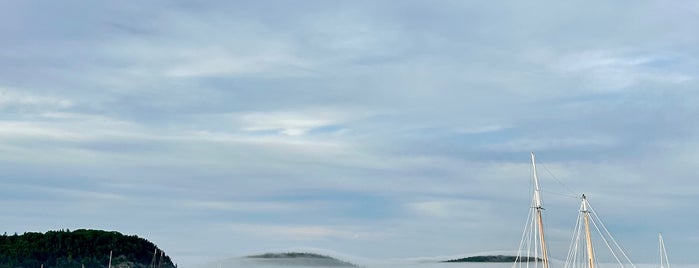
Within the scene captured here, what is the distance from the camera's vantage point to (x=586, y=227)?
166 metres

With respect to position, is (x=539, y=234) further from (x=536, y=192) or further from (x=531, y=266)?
(x=531, y=266)

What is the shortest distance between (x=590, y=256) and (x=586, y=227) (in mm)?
5111

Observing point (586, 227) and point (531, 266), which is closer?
point (586, 227)

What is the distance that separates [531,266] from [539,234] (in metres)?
26.3

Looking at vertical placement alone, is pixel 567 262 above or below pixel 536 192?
below

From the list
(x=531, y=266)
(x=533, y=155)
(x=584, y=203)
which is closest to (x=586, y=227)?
(x=584, y=203)

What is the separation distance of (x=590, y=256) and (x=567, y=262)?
417 centimetres

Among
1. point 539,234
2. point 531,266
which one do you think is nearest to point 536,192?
point 539,234

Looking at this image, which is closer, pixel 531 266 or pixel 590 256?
pixel 590 256

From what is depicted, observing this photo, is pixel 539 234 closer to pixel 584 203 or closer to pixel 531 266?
pixel 584 203

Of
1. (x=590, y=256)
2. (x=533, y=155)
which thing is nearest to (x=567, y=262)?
(x=590, y=256)

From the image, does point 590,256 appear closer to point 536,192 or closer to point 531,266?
point 536,192

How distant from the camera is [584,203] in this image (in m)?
167

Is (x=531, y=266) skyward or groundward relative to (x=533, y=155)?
groundward
